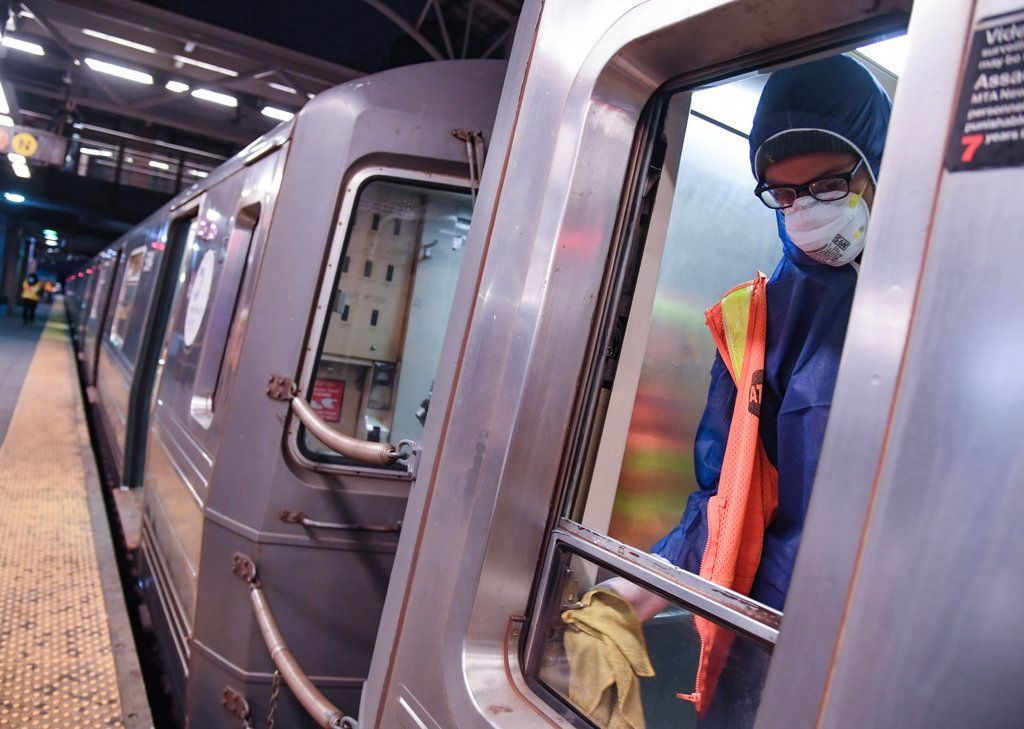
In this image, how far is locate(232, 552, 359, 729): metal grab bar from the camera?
1757 millimetres

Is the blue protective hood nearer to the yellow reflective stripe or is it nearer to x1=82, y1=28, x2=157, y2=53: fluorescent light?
the yellow reflective stripe

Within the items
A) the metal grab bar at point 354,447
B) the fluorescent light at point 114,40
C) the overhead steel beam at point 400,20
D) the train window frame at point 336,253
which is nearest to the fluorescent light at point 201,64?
the fluorescent light at point 114,40

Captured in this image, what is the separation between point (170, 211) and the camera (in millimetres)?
6305

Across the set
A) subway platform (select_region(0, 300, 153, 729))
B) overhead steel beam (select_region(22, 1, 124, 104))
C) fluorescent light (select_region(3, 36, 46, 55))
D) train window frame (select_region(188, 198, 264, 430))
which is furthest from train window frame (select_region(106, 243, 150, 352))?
fluorescent light (select_region(3, 36, 46, 55))

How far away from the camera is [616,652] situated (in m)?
1.24

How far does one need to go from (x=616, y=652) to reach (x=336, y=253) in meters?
1.95

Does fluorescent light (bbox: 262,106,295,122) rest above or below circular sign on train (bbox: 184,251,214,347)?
above

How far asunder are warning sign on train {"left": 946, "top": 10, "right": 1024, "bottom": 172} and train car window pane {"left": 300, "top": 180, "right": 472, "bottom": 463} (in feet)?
7.48

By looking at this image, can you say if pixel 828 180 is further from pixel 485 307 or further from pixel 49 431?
pixel 49 431

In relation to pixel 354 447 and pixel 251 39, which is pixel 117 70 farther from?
pixel 354 447

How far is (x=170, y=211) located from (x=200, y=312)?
2942 mm

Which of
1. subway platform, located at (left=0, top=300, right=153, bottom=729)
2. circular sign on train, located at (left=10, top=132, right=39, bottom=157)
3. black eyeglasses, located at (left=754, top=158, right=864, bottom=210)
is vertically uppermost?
circular sign on train, located at (left=10, top=132, right=39, bottom=157)

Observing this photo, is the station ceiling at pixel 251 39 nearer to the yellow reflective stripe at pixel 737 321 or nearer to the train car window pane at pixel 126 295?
the train car window pane at pixel 126 295

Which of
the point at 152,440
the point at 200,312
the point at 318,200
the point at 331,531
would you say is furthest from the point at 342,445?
the point at 152,440
